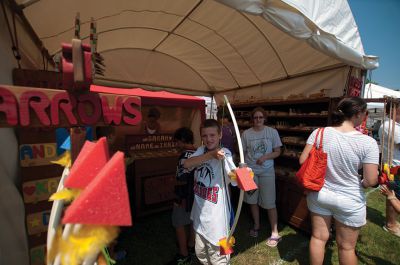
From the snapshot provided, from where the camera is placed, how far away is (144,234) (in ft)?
10.6

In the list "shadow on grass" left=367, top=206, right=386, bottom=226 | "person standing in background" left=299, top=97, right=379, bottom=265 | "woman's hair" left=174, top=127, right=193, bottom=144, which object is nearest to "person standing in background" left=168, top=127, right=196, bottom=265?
"woman's hair" left=174, top=127, right=193, bottom=144

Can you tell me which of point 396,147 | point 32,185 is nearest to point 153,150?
point 32,185

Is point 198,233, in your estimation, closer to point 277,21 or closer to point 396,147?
Answer: point 277,21

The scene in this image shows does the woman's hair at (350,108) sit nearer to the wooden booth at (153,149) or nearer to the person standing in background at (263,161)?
the person standing in background at (263,161)

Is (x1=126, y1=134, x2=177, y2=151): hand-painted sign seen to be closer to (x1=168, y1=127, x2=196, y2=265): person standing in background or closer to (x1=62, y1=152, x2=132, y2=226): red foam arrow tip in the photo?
(x1=168, y1=127, x2=196, y2=265): person standing in background

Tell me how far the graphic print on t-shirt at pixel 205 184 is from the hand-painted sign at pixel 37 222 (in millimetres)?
1301

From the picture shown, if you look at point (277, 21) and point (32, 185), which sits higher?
point (277, 21)

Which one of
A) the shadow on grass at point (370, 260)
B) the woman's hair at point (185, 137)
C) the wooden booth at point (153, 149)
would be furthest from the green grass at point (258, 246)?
the woman's hair at point (185, 137)

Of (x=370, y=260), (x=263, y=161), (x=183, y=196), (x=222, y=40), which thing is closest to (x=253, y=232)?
(x=263, y=161)

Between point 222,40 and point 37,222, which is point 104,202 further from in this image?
point 222,40

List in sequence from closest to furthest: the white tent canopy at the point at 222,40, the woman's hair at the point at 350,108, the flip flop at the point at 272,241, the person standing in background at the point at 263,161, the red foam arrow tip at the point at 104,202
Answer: the red foam arrow tip at the point at 104,202, the woman's hair at the point at 350,108, the white tent canopy at the point at 222,40, the flip flop at the point at 272,241, the person standing in background at the point at 263,161

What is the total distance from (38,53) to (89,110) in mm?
3167

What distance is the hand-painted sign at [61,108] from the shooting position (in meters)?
0.71

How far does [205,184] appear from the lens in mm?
1854
